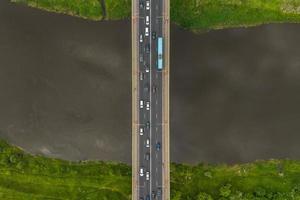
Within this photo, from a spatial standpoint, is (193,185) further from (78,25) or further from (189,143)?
(78,25)

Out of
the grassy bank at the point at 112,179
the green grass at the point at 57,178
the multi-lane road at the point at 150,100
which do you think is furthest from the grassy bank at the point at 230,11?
the green grass at the point at 57,178

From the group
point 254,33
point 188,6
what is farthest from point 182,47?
point 254,33

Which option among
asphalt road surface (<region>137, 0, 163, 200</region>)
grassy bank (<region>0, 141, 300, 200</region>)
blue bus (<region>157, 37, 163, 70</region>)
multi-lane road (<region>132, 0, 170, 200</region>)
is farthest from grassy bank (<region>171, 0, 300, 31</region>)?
grassy bank (<region>0, 141, 300, 200</region>)

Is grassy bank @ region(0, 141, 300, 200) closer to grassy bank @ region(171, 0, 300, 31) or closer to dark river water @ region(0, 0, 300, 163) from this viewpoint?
dark river water @ region(0, 0, 300, 163)

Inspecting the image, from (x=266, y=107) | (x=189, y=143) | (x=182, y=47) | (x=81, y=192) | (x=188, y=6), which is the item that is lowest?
(x=81, y=192)

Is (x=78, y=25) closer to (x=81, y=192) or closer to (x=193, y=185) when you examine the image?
(x=81, y=192)

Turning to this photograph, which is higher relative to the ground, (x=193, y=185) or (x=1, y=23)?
(x=1, y=23)

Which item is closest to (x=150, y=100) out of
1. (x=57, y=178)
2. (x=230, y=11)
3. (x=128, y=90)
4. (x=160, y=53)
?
(x=128, y=90)
